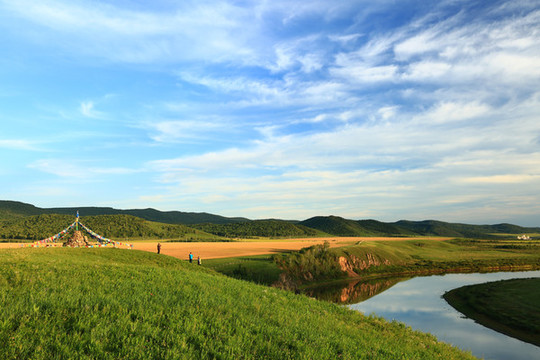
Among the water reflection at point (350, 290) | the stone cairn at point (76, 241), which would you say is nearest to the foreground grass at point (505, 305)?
the water reflection at point (350, 290)

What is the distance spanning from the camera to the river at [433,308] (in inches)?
1214

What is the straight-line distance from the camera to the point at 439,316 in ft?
135

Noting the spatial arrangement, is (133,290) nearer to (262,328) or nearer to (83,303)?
(83,303)

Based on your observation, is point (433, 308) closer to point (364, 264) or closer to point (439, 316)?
point (439, 316)

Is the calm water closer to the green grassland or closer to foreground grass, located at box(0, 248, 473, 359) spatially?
the green grassland

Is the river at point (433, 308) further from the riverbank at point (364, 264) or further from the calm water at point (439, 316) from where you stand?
the riverbank at point (364, 264)

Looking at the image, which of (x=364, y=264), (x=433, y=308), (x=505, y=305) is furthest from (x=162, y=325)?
(x=364, y=264)

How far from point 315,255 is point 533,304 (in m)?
36.5

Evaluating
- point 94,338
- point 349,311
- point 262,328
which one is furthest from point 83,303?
point 349,311

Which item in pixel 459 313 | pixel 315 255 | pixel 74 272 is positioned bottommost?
pixel 459 313

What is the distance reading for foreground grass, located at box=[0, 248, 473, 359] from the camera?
8.98 metres

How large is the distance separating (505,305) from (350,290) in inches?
891

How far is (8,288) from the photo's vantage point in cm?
1357

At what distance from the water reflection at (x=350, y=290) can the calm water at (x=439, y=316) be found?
1.08 meters
